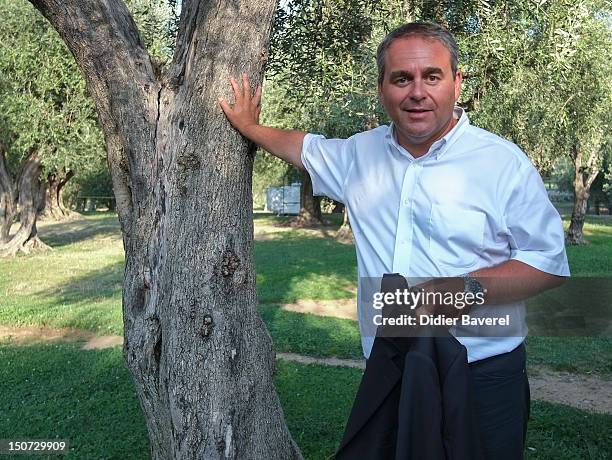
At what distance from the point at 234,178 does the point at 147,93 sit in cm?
65

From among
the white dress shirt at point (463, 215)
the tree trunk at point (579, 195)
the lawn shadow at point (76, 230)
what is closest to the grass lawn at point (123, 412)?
the white dress shirt at point (463, 215)

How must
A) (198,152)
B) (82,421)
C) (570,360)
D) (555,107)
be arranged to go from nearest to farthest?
(198,152)
(82,421)
(570,360)
(555,107)

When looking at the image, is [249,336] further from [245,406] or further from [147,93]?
[147,93]

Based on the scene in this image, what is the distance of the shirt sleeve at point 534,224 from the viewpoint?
2174 mm

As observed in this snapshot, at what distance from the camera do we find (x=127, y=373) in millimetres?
7266

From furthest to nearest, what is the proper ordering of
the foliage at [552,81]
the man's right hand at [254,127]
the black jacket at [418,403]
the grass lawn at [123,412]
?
the foliage at [552,81], the grass lawn at [123,412], the man's right hand at [254,127], the black jacket at [418,403]

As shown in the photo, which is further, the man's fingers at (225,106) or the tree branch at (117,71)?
the tree branch at (117,71)

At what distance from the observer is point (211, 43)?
3.09 meters

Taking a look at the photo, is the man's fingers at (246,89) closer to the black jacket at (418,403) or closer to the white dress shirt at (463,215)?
the white dress shirt at (463,215)

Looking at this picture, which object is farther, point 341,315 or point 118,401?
point 341,315

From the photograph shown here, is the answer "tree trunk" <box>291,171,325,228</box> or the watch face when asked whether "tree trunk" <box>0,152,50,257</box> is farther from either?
the watch face

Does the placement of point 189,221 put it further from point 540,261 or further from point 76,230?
point 76,230

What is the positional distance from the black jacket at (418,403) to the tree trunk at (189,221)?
3.97 ft

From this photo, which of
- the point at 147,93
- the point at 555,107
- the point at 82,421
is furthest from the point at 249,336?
the point at 555,107
